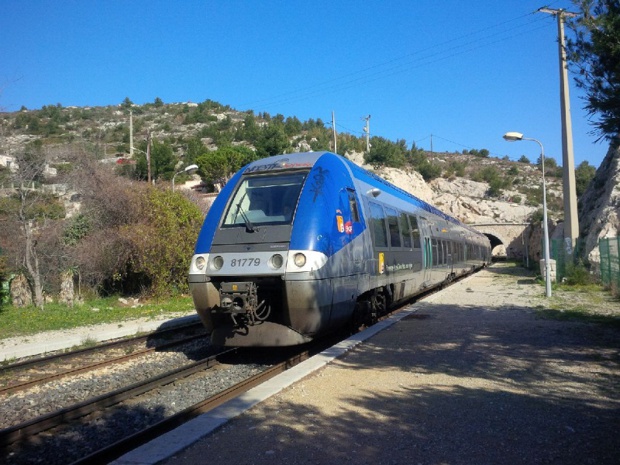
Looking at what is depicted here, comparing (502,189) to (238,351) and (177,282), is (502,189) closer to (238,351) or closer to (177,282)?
(177,282)

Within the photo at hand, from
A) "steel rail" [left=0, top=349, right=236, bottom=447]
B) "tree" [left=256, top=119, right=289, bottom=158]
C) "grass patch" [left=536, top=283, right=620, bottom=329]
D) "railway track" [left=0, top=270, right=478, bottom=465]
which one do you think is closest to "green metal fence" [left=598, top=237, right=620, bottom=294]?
"grass patch" [left=536, top=283, right=620, bottom=329]

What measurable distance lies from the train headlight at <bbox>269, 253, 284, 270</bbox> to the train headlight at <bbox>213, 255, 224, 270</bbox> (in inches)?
34.2

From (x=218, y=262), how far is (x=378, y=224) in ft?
12.5

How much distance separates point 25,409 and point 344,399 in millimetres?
4205

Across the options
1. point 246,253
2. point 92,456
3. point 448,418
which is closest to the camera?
point 92,456

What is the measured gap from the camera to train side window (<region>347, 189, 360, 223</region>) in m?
8.91

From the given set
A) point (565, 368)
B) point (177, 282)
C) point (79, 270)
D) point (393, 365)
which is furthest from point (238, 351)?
point (79, 270)

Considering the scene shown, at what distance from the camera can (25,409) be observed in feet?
21.4

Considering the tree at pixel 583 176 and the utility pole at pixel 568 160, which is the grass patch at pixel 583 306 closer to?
the utility pole at pixel 568 160

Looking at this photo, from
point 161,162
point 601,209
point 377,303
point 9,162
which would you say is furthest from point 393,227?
point 161,162

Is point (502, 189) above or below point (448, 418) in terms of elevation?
above

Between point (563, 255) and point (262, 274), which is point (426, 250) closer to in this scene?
point (262, 274)

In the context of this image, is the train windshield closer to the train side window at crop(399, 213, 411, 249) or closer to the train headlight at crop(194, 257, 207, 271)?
the train headlight at crop(194, 257, 207, 271)

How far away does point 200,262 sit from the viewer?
26.2 ft
